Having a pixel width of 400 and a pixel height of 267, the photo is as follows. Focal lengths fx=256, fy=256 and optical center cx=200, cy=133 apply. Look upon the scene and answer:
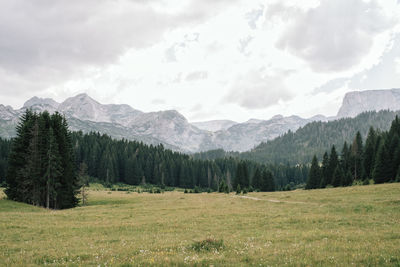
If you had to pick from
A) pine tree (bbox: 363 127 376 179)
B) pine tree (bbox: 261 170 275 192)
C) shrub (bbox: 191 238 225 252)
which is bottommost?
pine tree (bbox: 261 170 275 192)

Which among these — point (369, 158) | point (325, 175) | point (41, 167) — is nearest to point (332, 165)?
point (325, 175)

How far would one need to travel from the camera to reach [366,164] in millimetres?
86375

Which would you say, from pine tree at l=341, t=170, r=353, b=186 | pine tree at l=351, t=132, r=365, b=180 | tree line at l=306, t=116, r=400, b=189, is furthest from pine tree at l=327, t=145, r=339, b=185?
pine tree at l=341, t=170, r=353, b=186

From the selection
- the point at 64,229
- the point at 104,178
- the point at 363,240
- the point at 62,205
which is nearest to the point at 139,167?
the point at 104,178

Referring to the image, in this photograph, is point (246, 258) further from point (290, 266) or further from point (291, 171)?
point (291, 171)

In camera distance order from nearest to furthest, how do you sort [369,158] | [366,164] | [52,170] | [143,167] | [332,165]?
[52,170]
[366,164]
[369,158]
[332,165]
[143,167]

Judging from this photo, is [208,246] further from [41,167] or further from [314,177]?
[314,177]

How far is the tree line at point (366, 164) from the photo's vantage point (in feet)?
236

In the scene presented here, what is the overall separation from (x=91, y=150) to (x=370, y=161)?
12485 cm

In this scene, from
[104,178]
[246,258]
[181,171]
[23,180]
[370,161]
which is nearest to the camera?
[246,258]

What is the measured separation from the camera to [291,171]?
7554 inches

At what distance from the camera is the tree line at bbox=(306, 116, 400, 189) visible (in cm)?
7188

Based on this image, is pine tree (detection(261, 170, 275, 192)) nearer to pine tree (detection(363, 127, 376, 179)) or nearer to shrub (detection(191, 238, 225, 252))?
pine tree (detection(363, 127, 376, 179))

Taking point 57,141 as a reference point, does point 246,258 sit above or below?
below
